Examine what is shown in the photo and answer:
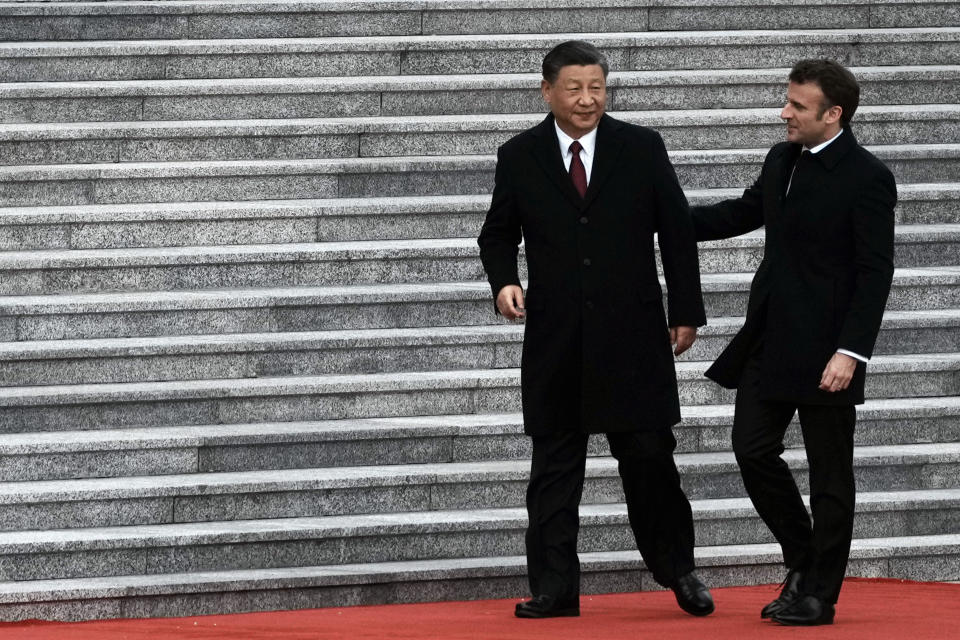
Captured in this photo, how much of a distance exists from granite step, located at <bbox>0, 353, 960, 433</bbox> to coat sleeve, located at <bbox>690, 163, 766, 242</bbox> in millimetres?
1666

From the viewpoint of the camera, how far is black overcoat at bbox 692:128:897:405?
5.43 meters

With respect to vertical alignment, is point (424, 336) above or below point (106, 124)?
below

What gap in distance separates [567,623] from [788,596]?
691 millimetres

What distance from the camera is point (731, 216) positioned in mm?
5902

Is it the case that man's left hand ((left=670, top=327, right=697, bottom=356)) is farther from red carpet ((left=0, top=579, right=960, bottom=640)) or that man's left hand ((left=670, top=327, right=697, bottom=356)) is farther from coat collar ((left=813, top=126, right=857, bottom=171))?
red carpet ((left=0, top=579, right=960, bottom=640))

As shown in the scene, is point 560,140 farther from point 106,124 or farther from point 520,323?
point 106,124

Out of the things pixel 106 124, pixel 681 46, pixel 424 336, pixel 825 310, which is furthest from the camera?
pixel 681 46

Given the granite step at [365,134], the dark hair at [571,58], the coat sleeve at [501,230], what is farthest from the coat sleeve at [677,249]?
the granite step at [365,134]

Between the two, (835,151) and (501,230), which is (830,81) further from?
(501,230)

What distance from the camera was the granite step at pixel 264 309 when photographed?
748 cm

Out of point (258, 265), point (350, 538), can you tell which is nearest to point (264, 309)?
point (258, 265)

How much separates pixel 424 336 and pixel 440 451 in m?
0.65

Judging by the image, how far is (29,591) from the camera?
5961 millimetres

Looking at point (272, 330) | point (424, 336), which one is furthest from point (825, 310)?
point (272, 330)
